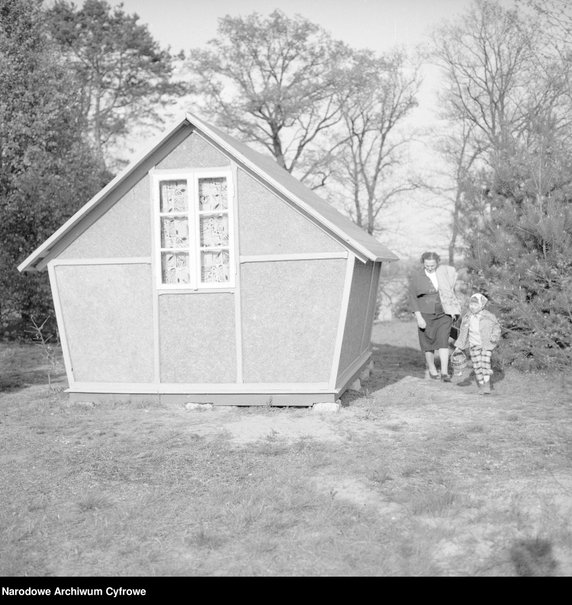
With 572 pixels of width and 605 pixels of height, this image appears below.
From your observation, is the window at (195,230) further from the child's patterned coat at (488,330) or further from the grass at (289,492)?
the child's patterned coat at (488,330)

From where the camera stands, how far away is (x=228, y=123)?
32.0 meters

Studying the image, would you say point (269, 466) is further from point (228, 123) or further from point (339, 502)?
point (228, 123)

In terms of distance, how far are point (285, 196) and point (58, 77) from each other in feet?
48.8

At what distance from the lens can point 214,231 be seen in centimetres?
970

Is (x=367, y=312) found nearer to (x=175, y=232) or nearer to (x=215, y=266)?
(x=215, y=266)

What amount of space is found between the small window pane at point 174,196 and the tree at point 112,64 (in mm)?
20934

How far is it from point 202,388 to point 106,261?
2.17 metres

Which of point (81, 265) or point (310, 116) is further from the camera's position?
point (310, 116)

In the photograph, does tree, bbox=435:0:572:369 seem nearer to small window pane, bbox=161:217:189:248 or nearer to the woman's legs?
the woman's legs

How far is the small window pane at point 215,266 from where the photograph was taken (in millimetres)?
9648

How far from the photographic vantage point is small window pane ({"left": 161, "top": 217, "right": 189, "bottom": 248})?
976 centimetres

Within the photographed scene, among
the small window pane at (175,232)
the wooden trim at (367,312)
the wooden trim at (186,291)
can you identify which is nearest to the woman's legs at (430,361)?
the wooden trim at (367,312)

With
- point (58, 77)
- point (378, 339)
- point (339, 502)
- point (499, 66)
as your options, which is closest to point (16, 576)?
point (339, 502)

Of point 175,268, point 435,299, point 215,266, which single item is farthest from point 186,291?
point 435,299
